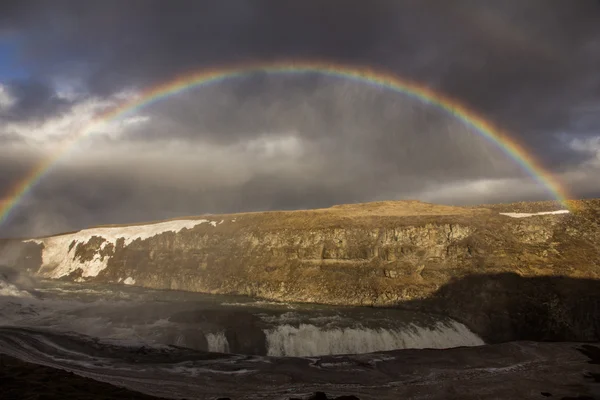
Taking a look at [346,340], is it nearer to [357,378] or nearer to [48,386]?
[357,378]

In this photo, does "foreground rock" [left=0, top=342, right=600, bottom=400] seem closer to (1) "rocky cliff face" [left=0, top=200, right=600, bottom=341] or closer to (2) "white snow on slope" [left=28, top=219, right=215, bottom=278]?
(1) "rocky cliff face" [left=0, top=200, right=600, bottom=341]

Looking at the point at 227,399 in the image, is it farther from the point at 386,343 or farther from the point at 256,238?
the point at 256,238

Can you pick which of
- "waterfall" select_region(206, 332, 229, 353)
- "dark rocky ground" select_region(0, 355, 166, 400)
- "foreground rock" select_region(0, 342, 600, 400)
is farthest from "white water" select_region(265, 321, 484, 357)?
"dark rocky ground" select_region(0, 355, 166, 400)

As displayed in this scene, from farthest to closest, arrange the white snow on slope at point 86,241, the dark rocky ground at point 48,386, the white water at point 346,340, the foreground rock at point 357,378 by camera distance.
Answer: the white snow on slope at point 86,241, the white water at point 346,340, the foreground rock at point 357,378, the dark rocky ground at point 48,386

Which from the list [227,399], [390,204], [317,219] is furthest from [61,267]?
[227,399]

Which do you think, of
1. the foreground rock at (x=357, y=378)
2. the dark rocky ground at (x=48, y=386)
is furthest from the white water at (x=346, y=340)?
the dark rocky ground at (x=48, y=386)

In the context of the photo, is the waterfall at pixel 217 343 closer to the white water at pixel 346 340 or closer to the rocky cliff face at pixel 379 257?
the white water at pixel 346 340

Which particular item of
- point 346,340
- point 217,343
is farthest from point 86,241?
point 346,340
